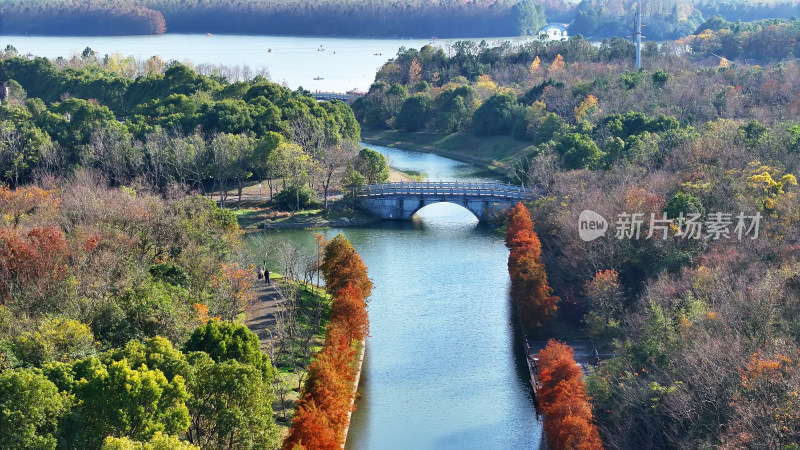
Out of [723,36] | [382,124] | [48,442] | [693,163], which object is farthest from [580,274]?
[723,36]

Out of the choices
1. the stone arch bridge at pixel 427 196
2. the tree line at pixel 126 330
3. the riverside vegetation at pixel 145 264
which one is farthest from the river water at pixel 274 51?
the tree line at pixel 126 330

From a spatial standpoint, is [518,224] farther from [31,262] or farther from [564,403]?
[31,262]

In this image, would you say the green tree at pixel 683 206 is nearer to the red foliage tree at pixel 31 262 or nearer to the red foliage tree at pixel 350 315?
the red foliage tree at pixel 350 315

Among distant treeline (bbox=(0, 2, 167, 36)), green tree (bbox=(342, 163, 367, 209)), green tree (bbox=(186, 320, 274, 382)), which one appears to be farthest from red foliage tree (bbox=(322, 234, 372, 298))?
distant treeline (bbox=(0, 2, 167, 36))

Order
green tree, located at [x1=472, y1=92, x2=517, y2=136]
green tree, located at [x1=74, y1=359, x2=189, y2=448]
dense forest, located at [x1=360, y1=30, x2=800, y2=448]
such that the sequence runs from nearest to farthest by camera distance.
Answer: green tree, located at [x1=74, y1=359, x2=189, y2=448] < dense forest, located at [x1=360, y1=30, x2=800, y2=448] < green tree, located at [x1=472, y1=92, x2=517, y2=136]

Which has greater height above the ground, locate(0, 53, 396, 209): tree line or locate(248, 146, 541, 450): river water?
locate(0, 53, 396, 209): tree line

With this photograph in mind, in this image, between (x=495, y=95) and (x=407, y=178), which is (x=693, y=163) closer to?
(x=407, y=178)

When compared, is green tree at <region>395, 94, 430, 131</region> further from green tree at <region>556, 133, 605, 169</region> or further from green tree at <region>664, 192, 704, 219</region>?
green tree at <region>664, 192, 704, 219</region>
